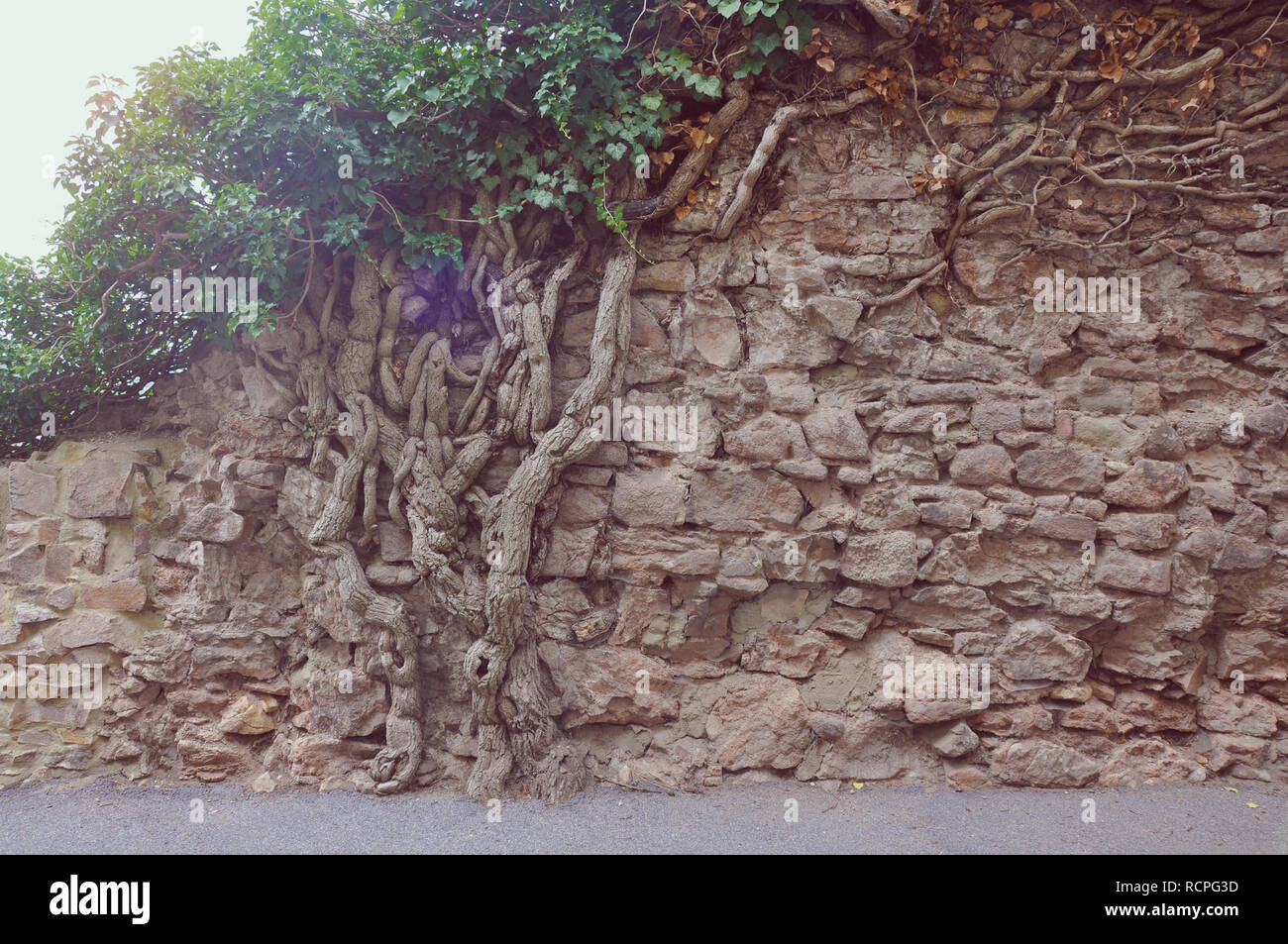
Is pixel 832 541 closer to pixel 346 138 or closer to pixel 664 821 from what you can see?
pixel 664 821

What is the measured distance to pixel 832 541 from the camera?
3.92 metres

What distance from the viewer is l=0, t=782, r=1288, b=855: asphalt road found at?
3348 millimetres

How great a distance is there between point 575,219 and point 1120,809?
4.19 meters

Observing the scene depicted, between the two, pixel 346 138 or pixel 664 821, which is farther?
pixel 346 138

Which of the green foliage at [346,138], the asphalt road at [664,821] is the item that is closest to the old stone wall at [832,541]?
the asphalt road at [664,821]

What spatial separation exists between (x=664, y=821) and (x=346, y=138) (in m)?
3.84

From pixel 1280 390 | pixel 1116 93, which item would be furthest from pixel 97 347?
pixel 1280 390

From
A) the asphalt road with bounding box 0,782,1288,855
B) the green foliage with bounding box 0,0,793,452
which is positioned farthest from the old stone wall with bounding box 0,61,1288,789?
the green foliage with bounding box 0,0,793,452

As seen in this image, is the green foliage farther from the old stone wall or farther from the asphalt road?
the asphalt road

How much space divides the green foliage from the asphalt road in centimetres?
250

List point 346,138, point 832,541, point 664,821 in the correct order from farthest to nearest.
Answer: point 832,541 → point 346,138 → point 664,821

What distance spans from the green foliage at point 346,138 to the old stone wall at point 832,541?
531 mm

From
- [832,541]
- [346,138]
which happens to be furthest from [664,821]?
[346,138]

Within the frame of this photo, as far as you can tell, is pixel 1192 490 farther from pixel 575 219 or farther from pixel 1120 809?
pixel 575 219
